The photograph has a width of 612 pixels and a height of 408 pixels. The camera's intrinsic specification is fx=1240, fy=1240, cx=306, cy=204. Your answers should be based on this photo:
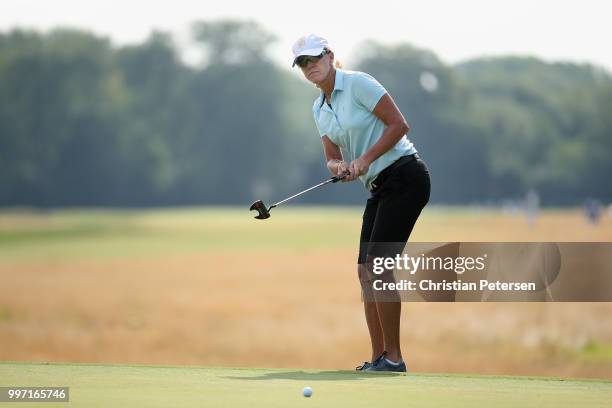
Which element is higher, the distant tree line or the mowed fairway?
the distant tree line

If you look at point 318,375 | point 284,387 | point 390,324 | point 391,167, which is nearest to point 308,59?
point 391,167

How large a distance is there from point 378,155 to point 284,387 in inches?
63.7

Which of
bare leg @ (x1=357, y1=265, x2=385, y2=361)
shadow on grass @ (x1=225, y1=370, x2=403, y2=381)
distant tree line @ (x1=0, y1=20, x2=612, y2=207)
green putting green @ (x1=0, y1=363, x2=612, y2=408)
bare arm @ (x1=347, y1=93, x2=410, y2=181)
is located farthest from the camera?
distant tree line @ (x1=0, y1=20, x2=612, y2=207)

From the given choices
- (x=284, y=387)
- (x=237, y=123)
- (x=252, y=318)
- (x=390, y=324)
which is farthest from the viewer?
(x=237, y=123)

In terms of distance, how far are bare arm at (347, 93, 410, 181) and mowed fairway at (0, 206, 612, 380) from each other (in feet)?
44.8

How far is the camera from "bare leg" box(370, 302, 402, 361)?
22.3 ft

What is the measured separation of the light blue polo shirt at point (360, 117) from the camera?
677 cm

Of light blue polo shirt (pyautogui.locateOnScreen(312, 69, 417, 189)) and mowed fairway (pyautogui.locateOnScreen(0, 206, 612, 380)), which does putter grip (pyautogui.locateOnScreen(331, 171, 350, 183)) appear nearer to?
light blue polo shirt (pyautogui.locateOnScreen(312, 69, 417, 189))

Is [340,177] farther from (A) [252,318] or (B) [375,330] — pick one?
(A) [252,318]

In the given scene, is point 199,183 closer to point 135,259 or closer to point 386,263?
point 135,259

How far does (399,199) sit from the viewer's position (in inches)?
269

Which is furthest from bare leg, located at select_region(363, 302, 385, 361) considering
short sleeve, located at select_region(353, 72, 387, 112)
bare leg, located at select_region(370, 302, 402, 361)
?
short sleeve, located at select_region(353, 72, 387, 112)

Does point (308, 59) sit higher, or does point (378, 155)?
point (308, 59)

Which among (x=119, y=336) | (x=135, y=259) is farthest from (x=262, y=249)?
(x=119, y=336)
